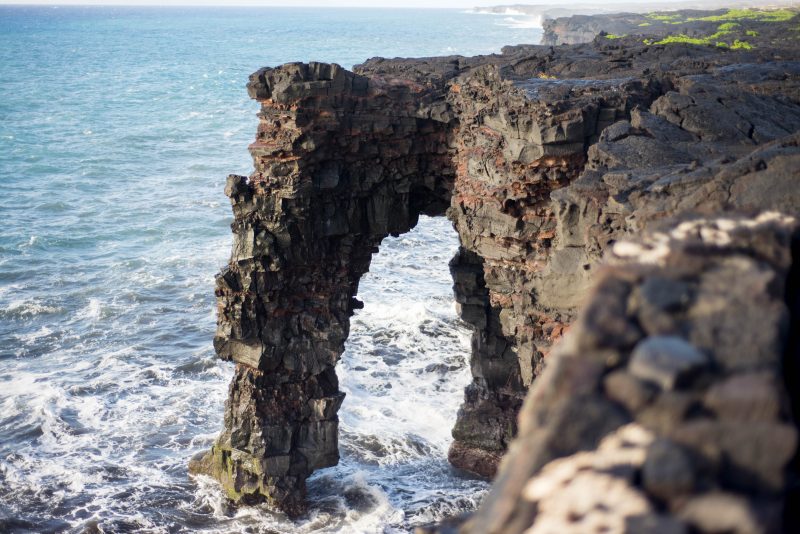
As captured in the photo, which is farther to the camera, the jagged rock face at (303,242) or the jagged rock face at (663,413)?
the jagged rock face at (303,242)

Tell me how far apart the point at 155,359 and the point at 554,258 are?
2049cm

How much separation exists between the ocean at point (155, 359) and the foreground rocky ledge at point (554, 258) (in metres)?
1.68

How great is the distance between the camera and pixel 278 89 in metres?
19.6

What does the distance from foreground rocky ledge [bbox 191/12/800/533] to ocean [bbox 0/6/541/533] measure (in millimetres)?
1680

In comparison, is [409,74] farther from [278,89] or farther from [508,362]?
[508,362]

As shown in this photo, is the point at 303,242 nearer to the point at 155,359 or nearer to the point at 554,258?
the point at 554,258

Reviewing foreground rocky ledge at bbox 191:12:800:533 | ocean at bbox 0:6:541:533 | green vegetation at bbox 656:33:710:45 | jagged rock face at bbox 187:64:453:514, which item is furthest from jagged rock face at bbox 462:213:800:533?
green vegetation at bbox 656:33:710:45

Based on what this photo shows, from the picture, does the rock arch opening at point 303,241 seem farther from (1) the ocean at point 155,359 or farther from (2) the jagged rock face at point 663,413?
(2) the jagged rock face at point 663,413

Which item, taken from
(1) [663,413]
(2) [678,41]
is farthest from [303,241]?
(2) [678,41]

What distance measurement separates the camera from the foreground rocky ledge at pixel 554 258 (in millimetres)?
4699

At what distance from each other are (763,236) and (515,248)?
45.4 feet

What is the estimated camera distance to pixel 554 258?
556 inches

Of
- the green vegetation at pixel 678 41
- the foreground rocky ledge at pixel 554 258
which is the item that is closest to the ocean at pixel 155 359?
the foreground rocky ledge at pixel 554 258

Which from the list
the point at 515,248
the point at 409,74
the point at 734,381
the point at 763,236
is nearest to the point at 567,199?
the point at 515,248
